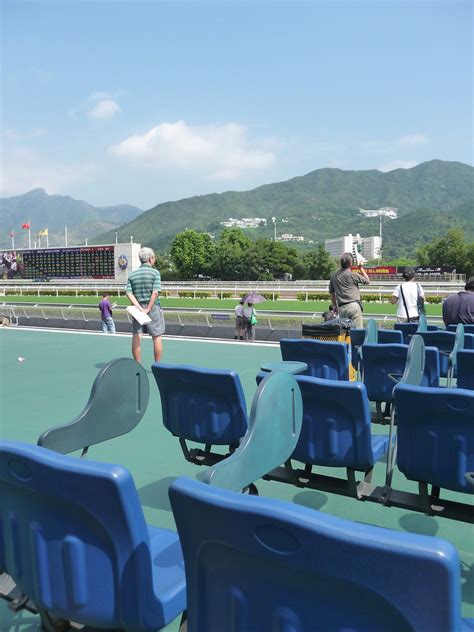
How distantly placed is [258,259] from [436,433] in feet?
340

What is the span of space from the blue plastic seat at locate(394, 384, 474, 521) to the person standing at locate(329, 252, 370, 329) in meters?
5.17

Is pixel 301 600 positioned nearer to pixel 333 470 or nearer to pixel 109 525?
pixel 109 525

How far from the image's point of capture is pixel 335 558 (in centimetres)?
104

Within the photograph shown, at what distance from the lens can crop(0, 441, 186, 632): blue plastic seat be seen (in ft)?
4.78

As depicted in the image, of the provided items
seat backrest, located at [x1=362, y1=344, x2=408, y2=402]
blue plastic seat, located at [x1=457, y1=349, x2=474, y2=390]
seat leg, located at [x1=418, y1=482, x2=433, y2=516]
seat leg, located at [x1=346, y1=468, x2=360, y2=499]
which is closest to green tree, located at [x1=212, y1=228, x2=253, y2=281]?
seat backrest, located at [x1=362, y1=344, x2=408, y2=402]

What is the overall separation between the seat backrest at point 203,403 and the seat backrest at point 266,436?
0.62 m

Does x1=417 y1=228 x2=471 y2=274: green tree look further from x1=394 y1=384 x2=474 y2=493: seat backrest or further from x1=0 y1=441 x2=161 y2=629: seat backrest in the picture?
x1=0 y1=441 x2=161 y2=629: seat backrest

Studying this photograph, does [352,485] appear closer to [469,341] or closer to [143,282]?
[469,341]

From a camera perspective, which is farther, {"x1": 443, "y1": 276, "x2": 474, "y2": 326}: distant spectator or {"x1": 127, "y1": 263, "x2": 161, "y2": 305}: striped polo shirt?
{"x1": 127, "y1": 263, "x2": 161, "y2": 305}: striped polo shirt

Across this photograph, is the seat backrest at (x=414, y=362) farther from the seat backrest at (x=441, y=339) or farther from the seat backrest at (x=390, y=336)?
the seat backrest at (x=390, y=336)

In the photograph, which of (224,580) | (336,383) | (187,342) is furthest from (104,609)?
(187,342)

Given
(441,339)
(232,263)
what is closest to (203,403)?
(441,339)

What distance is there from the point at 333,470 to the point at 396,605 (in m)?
3.44

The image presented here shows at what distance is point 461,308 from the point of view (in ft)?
24.2
